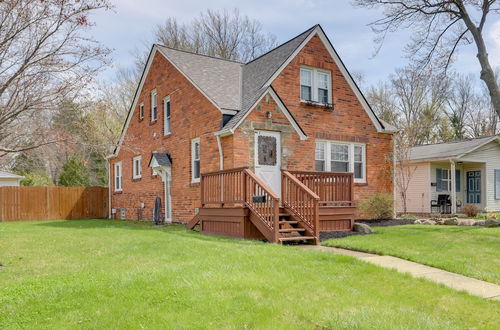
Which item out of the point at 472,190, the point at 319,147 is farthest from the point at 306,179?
the point at 472,190

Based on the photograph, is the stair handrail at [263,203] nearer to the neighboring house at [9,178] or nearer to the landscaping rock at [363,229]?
the landscaping rock at [363,229]

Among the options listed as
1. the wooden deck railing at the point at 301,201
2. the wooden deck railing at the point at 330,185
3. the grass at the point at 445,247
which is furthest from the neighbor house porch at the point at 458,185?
the wooden deck railing at the point at 301,201

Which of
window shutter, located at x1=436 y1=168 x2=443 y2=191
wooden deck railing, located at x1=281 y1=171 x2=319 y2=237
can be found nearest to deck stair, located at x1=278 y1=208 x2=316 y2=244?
wooden deck railing, located at x1=281 y1=171 x2=319 y2=237

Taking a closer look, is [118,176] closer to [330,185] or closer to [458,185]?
[330,185]

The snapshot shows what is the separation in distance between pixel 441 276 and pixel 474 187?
2018cm

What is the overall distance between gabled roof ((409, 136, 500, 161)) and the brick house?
6.33 metres

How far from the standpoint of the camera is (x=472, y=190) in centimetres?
2406

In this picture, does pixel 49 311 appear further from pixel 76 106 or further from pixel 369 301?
pixel 76 106

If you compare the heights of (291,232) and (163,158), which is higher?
(163,158)

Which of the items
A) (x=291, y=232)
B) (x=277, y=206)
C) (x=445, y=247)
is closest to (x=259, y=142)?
(x=291, y=232)

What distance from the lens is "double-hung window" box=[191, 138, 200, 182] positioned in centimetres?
1517

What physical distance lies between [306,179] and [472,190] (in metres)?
16.4

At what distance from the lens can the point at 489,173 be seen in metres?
23.0

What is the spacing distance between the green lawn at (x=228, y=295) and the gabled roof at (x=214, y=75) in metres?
7.64
